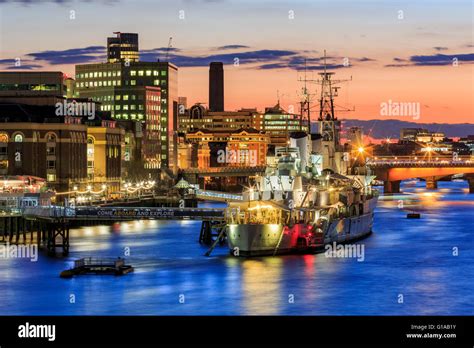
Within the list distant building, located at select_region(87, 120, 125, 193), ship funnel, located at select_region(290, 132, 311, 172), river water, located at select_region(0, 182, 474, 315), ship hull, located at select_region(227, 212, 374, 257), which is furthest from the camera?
distant building, located at select_region(87, 120, 125, 193)

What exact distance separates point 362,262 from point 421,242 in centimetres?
1556

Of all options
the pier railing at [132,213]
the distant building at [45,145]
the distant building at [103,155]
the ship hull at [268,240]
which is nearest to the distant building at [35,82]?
the distant building at [103,155]

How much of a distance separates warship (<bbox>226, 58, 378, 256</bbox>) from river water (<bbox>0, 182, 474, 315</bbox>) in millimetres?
1466

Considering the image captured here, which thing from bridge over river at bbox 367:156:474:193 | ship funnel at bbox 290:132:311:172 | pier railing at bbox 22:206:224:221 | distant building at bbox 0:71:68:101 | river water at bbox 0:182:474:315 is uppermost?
distant building at bbox 0:71:68:101

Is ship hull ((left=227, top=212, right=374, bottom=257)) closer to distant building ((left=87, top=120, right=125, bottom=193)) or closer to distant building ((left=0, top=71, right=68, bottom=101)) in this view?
distant building ((left=87, top=120, right=125, bottom=193))

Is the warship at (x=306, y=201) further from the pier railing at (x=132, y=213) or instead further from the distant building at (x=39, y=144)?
the distant building at (x=39, y=144)

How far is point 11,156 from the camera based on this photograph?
358 feet

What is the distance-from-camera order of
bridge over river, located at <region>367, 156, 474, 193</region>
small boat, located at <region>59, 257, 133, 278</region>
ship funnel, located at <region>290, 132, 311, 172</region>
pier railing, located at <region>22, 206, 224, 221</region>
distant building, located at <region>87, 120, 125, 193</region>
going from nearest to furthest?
small boat, located at <region>59, 257, 133, 278</region> < pier railing, located at <region>22, 206, 224, 221</region> < ship funnel, located at <region>290, 132, 311, 172</region> < distant building, located at <region>87, 120, 125, 193</region> < bridge over river, located at <region>367, 156, 474, 193</region>

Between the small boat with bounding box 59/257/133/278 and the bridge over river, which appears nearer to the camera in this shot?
the small boat with bounding box 59/257/133/278

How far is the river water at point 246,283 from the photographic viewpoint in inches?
2072

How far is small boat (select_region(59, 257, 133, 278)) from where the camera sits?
62.5 metres

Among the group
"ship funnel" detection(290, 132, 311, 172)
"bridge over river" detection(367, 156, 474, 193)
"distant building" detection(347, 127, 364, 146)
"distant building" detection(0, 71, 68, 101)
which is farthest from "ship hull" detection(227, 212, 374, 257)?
"bridge over river" detection(367, 156, 474, 193)

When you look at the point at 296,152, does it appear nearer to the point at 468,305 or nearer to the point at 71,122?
the point at 468,305
